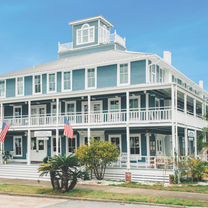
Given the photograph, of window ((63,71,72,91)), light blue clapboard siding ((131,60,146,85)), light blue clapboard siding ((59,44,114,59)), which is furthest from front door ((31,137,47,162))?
light blue clapboard siding ((131,60,146,85))

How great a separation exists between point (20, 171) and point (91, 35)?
52.1 ft

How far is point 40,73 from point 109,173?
38.7 feet

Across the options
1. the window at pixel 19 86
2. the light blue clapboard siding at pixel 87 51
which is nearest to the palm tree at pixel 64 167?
the window at pixel 19 86

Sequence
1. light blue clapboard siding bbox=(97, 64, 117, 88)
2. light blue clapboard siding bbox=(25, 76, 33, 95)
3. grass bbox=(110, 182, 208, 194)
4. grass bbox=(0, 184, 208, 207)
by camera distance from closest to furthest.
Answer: grass bbox=(0, 184, 208, 207) → grass bbox=(110, 182, 208, 194) → light blue clapboard siding bbox=(97, 64, 117, 88) → light blue clapboard siding bbox=(25, 76, 33, 95)

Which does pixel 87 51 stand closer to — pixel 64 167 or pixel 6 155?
pixel 6 155

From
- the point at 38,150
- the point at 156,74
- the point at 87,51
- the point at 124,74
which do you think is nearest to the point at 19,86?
the point at 38,150

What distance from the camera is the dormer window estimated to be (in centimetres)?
3081

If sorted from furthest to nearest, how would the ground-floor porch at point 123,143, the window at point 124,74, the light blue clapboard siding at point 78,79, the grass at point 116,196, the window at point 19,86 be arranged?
the window at point 19,86
the light blue clapboard siding at point 78,79
the window at point 124,74
the ground-floor porch at point 123,143
the grass at point 116,196

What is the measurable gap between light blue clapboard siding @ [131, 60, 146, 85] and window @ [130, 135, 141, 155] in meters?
4.31

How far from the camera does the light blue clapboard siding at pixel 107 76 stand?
23.3 meters

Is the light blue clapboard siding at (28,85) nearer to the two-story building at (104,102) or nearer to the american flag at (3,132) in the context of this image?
the two-story building at (104,102)

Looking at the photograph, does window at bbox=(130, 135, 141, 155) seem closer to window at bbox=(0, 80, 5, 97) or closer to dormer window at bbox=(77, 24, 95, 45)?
dormer window at bbox=(77, 24, 95, 45)

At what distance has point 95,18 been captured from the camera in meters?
30.5

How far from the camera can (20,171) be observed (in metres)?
21.9
